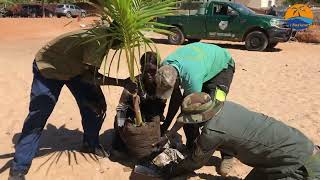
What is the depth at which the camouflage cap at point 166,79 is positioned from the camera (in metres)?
4.20

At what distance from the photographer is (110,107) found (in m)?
7.64

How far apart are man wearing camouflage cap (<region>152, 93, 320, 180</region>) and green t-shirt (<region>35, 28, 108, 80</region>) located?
4.29 ft

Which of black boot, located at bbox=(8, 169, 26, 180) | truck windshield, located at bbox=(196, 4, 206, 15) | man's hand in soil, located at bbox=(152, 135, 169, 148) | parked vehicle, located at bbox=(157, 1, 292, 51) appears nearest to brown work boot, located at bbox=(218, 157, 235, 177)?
man's hand in soil, located at bbox=(152, 135, 169, 148)

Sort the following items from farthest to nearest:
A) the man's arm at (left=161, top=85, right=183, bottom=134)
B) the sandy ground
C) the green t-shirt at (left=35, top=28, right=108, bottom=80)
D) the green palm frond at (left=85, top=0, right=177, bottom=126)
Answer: the man's arm at (left=161, top=85, right=183, bottom=134), the sandy ground, the green t-shirt at (left=35, top=28, right=108, bottom=80), the green palm frond at (left=85, top=0, right=177, bottom=126)

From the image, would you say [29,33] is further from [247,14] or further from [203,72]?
[203,72]

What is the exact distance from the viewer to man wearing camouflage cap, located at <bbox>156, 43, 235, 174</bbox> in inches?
168

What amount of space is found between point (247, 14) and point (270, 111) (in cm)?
904

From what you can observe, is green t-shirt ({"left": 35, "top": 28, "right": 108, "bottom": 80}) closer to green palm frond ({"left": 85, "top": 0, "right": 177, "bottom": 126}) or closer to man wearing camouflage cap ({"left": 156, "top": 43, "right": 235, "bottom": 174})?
green palm frond ({"left": 85, "top": 0, "right": 177, "bottom": 126})

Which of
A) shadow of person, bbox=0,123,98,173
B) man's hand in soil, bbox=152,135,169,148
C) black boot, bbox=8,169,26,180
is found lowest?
shadow of person, bbox=0,123,98,173

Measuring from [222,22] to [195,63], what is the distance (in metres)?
12.0

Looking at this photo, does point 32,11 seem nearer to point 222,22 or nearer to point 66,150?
point 222,22

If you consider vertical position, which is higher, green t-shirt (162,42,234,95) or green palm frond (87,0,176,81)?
green palm frond (87,0,176,81)

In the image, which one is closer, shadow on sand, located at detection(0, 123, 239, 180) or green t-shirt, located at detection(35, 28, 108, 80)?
green t-shirt, located at detection(35, 28, 108, 80)

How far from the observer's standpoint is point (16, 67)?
35.2ft
